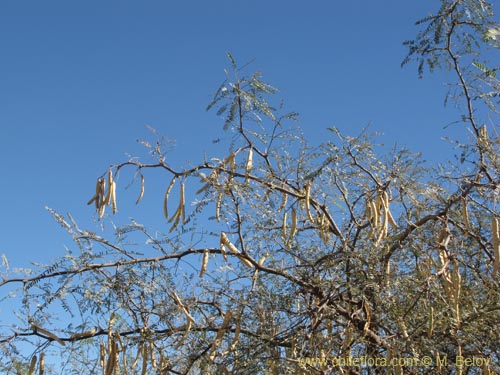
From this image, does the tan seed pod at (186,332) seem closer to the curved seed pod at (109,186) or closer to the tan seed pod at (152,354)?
the tan seed pod at (152,354)

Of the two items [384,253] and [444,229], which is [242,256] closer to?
[384,253]

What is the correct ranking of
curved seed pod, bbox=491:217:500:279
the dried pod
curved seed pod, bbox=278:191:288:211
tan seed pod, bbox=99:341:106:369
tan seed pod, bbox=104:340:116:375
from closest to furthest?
curved seed pod, bbox=491:217:500:279
tan seed pod, bbox=104:340:116:375
the dried pod
tan seed pod, bbox=99:341:106:369
curved seed pod, bbox=278:191:288:211

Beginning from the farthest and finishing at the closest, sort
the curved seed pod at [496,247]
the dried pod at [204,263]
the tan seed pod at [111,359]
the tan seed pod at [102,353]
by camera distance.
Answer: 1. the tan seed pod at [102,353]
2. the dried pod at [204,263]
3. the tan seed pod at [111,359]
4. the curved seed pod at [496,247]

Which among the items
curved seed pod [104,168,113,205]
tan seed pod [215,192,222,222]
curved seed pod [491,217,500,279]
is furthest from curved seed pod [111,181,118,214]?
curved seed pod [491,217,500,279]

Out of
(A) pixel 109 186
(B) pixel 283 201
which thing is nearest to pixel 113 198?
(A) pixel 109 186

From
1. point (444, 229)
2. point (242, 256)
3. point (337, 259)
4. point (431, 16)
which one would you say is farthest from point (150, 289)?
point (431, 16)

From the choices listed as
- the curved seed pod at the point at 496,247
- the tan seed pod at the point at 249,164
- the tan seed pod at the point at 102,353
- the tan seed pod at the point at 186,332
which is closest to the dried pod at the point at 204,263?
the tan seed pod at the point at 186,332

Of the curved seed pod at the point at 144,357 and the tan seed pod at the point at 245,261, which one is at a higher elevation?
the tan seed pod at the point at 245,261

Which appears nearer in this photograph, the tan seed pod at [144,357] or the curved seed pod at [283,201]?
the tan seed pod at [144,357]

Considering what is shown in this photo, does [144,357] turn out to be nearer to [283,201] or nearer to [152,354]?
[152,354]

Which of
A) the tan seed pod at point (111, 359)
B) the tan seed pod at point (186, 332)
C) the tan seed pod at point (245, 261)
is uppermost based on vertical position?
the tan seed pod at point (245, 261)

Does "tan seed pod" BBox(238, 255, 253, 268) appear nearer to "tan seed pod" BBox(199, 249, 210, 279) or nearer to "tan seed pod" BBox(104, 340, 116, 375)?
"tan seed pod" BBox(199, 249, 210, 279)

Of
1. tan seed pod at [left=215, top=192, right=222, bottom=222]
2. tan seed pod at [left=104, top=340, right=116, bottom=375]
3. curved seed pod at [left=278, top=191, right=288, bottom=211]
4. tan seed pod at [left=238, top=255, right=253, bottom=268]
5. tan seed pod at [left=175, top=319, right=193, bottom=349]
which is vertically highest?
curved seed pod at [left=278, top=191, right=288, bottom=211]

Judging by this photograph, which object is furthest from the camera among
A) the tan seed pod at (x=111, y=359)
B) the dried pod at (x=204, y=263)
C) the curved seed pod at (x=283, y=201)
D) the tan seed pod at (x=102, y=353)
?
the curved seed pod at (x=283, y=201)
